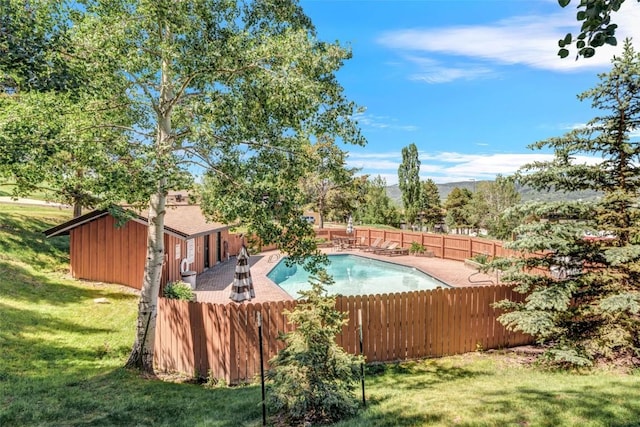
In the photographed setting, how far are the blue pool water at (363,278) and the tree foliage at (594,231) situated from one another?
9106 mm

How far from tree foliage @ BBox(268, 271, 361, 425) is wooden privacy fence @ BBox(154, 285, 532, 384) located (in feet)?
7.06

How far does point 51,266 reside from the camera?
14.4 meters

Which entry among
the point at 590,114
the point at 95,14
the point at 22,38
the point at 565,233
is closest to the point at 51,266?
the point at 95,14

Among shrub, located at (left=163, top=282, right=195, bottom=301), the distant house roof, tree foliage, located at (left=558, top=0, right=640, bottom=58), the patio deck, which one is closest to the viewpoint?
tree foliage, located at (left=558, top=0, right=640, bottom=58)

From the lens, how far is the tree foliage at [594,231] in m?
6.76

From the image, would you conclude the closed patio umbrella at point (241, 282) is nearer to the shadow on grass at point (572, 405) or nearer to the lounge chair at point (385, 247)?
the shadow on grass at point (572, 405)

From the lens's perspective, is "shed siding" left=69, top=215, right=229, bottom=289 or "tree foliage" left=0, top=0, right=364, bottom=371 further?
"shed siding" left=69, top=215, right=229, bottom=289

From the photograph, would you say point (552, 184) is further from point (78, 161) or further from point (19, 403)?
point (19, 403)

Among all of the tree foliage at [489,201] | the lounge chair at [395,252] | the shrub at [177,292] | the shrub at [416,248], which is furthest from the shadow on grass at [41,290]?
the tree foliage at [489,201]

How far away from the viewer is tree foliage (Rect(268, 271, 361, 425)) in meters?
4.72

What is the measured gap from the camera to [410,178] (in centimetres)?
3891

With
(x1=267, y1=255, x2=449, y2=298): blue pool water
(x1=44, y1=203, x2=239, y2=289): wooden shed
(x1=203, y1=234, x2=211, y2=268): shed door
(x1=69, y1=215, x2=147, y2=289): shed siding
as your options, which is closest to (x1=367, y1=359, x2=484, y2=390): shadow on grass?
(x1=267, y1=255, x2=449, y2=298): blue pool water

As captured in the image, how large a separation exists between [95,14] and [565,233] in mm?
9862

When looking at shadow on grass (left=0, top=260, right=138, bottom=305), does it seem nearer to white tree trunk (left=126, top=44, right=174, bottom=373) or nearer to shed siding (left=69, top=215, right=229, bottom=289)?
shed siding (left=69, top=215, right=229, bottom=289)
